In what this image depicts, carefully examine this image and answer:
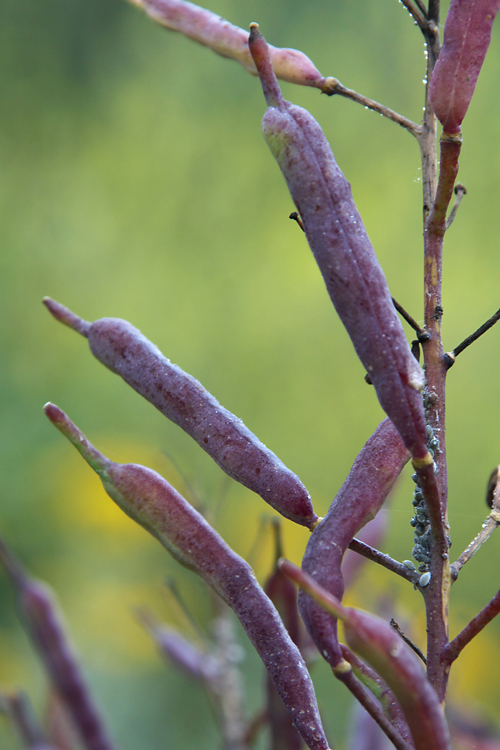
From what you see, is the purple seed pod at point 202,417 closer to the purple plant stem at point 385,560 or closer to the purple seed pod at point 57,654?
the purple plant stem at point 385,560

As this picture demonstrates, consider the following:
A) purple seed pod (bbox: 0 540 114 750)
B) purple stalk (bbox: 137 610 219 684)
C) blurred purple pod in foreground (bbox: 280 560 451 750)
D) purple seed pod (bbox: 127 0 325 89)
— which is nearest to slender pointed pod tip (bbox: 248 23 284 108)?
purple seed pod (bbox: 127 0 325 89)

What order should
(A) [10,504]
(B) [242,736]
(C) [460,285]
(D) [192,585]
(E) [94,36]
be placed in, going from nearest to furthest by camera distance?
1. (B) [242,736]
2. (D) [192,585]
3. (A) [10,504]
4. (C) [460,285]
5. (E) [94,36]

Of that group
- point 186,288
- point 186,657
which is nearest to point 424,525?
point 186,657

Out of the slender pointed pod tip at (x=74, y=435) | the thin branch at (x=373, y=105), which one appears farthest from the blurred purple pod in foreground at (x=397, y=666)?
the thin branch at (x=373, y=105)

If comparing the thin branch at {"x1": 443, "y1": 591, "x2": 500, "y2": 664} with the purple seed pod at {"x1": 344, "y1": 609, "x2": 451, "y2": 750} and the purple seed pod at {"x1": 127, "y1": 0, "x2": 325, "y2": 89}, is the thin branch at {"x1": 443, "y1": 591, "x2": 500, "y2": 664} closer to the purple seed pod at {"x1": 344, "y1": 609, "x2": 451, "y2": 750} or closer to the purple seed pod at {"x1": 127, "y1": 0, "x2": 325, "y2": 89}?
the purple seed pod at {"x1": 344, "y1": 609, "x2": 451, "y2": 750}

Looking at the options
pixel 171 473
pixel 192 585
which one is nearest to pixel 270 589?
pixel 171 473

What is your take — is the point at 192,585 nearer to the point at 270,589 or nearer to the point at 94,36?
the point at 270,589

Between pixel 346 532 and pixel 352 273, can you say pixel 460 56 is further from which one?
pixel 346 532
